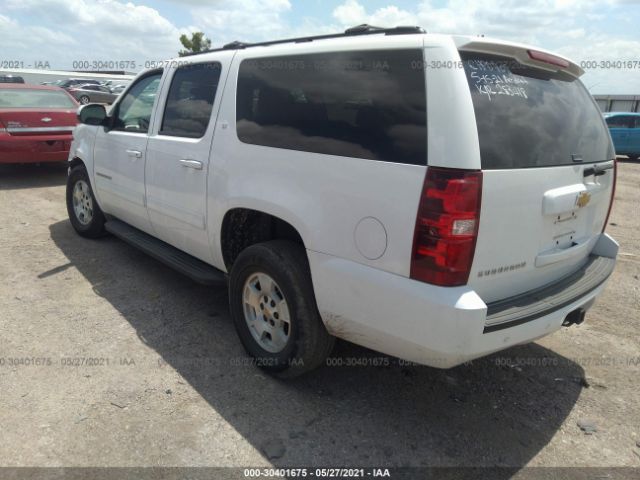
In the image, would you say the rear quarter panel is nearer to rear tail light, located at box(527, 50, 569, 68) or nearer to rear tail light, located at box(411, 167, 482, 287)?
rear tail light, located at box(411, 167, 482, 287)

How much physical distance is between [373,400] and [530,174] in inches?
62.6

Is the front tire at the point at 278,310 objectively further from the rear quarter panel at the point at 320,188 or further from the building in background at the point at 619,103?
the building in background at the point at 619,103

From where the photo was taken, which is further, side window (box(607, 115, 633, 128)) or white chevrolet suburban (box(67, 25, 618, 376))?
side window (box(607, 115, 633, 128))

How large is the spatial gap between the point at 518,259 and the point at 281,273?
4.18 feet

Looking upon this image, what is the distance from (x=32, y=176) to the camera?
29.9 ft

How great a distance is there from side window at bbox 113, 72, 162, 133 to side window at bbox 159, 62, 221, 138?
33 centimetres

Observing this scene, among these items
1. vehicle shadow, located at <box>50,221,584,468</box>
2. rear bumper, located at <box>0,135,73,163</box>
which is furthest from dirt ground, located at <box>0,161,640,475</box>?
rear bumper, located at <box>0,135,73,163</box>

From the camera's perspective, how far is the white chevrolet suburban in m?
2.18

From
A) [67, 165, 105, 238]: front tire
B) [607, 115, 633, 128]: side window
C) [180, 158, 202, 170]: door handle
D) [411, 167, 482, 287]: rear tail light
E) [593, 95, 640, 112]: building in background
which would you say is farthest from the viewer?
[593, 95, 640, 112]: building in background

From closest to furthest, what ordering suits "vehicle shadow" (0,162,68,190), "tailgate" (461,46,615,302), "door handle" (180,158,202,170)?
"tailgate" (461,46,615,302) → "door handle" (180,158,202,170) → "vehicle shadow" (0,162,68,190)

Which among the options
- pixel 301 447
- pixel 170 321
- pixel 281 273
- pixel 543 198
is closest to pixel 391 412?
pixel 301 447

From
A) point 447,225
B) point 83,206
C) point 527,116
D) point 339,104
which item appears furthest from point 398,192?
point 83,206

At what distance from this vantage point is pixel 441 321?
7.11ft

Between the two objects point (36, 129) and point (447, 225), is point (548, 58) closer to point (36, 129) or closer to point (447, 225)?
point (447, 225)
